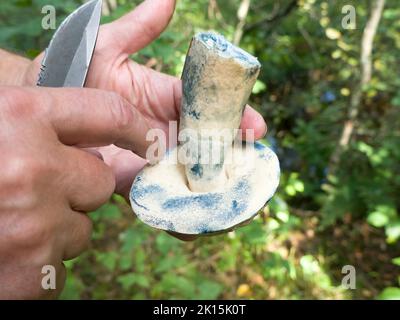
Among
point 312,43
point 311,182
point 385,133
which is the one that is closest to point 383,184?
point 385,133

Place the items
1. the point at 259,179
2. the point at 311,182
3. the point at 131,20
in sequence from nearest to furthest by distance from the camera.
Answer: the point at 259,179, the point at 131,20, the point at 311,182

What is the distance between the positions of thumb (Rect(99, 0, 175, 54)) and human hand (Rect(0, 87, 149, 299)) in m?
0.45

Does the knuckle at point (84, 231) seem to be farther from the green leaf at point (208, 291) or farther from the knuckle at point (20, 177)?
the green leaf at point (208, 291)

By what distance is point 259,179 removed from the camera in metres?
1.07

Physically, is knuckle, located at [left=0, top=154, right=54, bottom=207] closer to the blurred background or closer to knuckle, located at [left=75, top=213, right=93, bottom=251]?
knuckle, located at [left=75, top=213, right=93, bottom=251]

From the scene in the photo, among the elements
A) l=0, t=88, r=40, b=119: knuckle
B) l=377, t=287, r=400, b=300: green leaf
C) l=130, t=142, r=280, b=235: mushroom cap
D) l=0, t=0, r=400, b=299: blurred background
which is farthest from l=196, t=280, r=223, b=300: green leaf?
l=0, t=88, r=40, b=119: knuckle

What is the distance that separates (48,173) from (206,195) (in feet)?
1.30

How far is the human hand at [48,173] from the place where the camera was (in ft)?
2.71

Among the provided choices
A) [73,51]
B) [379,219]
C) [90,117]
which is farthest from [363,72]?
[90,117]

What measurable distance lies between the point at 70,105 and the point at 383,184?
2245 mm

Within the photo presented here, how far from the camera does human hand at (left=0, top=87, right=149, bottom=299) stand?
827mm

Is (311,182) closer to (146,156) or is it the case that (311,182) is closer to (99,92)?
(146,156)

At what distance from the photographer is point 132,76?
4.64ft

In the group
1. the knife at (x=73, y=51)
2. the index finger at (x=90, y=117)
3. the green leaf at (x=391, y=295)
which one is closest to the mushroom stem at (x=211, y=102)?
the index finger at (x=90, y=117)
